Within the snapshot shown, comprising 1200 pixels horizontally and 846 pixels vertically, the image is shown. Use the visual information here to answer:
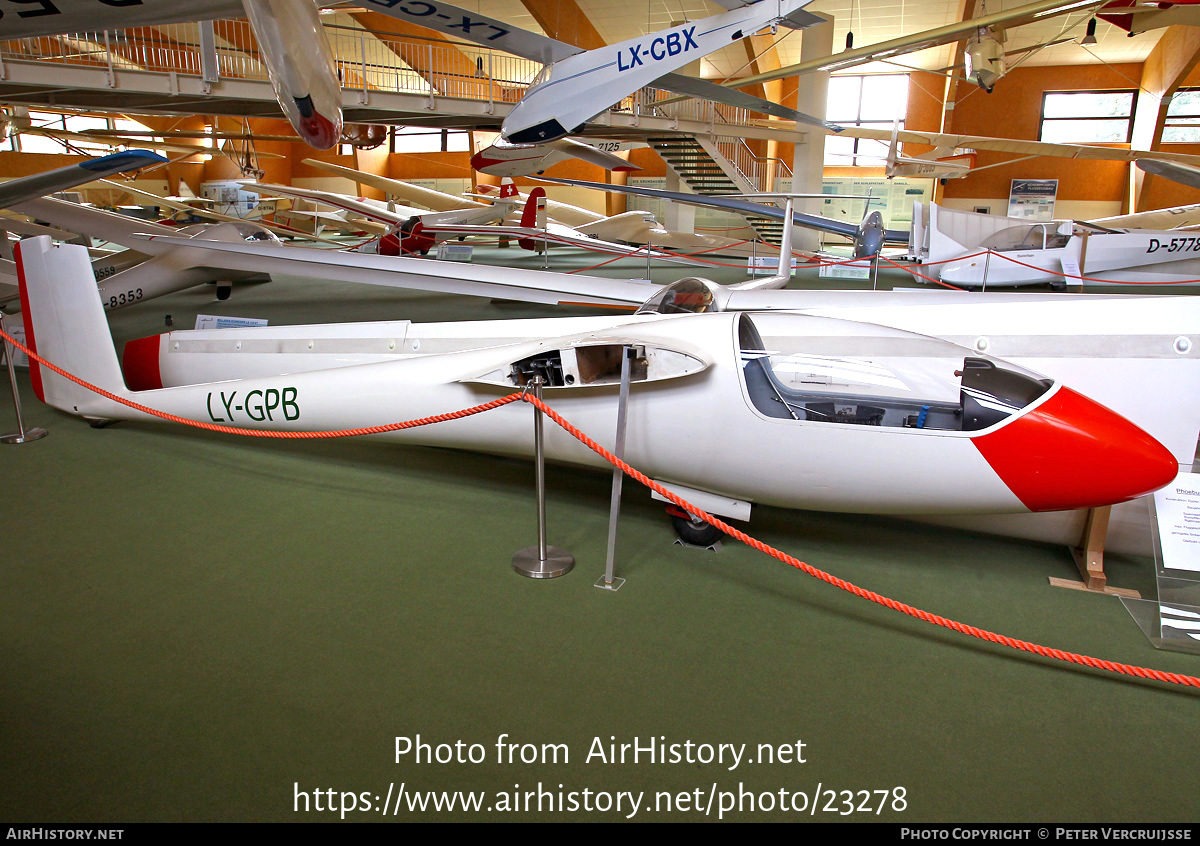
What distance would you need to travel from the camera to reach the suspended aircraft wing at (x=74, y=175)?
687cm

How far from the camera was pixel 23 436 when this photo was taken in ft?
17.6

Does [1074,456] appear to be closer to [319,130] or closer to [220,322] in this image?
[220,322]

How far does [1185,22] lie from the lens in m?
12.4

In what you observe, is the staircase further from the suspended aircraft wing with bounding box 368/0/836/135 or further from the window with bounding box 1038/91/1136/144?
the window with bounding box 1038/91/1136/144

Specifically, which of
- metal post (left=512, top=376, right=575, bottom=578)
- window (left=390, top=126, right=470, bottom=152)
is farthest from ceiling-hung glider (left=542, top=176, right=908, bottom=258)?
window (left=390, top=126, right=470, bottom=152)

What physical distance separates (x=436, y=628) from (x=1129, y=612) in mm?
3129

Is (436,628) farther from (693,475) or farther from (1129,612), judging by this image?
(1129,612)

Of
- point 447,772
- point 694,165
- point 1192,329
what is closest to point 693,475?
point 447,772

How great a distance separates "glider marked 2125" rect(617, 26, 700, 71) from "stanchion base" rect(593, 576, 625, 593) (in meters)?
6.29

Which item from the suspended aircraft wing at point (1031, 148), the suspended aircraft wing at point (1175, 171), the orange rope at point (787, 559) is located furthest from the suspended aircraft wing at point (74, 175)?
the suspended aircraft wing at point (1175, 171)

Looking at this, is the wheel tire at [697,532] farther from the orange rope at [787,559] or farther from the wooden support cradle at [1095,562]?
the wooden support cradle at [1095,562]

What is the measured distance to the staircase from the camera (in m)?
21.6

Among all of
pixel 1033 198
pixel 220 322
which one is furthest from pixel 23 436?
pixel 1033 198

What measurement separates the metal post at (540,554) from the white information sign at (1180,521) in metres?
2.71
